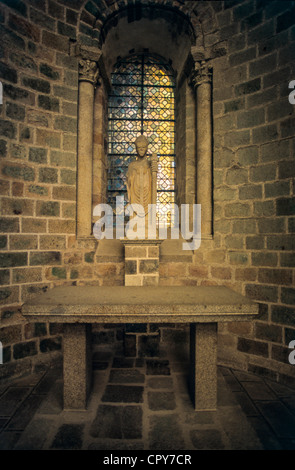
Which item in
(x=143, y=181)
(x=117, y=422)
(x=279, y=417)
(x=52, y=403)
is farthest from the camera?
(x=143, y=181)

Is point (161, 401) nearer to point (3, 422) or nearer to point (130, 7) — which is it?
point (3, 422)

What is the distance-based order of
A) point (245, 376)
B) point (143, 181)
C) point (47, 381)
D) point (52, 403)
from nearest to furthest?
point (52, 403)
point (47, 381)
point (245, 376)
point (143, 181)

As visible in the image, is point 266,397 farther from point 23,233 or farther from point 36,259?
point 23,233

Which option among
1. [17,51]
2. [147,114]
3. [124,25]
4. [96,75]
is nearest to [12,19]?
[17,51]

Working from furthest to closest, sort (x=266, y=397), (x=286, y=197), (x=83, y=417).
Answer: (x=286, y=197), (x=266, y=397), (x=83, y=417)

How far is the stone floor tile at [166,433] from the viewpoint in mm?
1837

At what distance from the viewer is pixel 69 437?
75.0 inches

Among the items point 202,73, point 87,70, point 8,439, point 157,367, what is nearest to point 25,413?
point 8,439

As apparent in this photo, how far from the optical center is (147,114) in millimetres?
4477

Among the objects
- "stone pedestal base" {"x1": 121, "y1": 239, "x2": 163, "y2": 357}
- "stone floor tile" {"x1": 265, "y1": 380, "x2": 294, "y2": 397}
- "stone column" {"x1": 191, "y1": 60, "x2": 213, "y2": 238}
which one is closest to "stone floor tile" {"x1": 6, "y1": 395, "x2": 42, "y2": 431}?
"stone pedestal base" {"x1": 121, "y1": 239, "x2": 163, "y2": 357}

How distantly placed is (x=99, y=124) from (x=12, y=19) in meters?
1.61

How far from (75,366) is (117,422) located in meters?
0.61

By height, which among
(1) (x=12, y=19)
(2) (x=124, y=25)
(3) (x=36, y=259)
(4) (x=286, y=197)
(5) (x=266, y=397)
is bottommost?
(5) (x=266, y=397)

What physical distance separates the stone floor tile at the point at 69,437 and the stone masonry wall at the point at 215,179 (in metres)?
1.34
